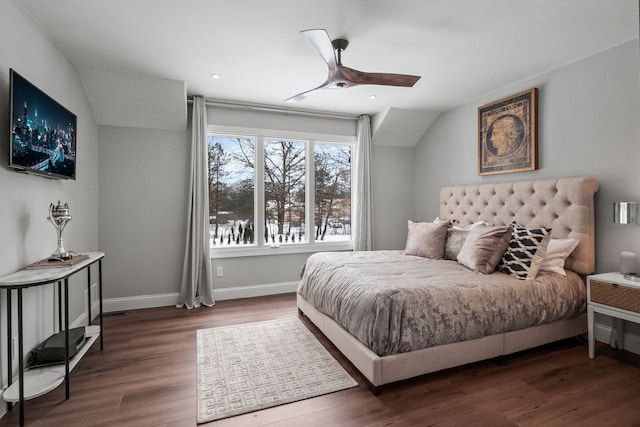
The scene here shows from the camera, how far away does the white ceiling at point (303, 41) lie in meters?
2.12

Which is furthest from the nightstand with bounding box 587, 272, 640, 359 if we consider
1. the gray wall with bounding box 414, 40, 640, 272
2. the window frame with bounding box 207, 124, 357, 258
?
the window frame with bounding box 207, 124, 357, 258

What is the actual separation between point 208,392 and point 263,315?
4.77 ft

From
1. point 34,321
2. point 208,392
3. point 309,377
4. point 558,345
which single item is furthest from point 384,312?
point 34,321

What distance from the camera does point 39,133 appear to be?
2.14 meters

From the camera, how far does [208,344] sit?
275 centimetres

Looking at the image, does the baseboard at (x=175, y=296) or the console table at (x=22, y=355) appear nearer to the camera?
the console table at (x=22, y=355)

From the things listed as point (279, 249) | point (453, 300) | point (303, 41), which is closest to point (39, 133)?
point (303, 41)

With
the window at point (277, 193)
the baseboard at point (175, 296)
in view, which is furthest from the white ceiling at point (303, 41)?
the baseboard at point (175, 296)

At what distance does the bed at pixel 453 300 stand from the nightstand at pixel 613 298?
17 centimetres

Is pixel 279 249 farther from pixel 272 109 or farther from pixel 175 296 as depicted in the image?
pixel 272 109

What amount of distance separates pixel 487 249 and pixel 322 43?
216 centimetres

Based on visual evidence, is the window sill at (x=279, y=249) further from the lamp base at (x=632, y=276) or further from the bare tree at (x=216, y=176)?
the lamp base at (x=632, y=276)

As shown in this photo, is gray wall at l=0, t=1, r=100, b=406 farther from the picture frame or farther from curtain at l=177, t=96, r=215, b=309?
the picture frame

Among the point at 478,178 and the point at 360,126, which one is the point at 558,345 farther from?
the point at 360,126
